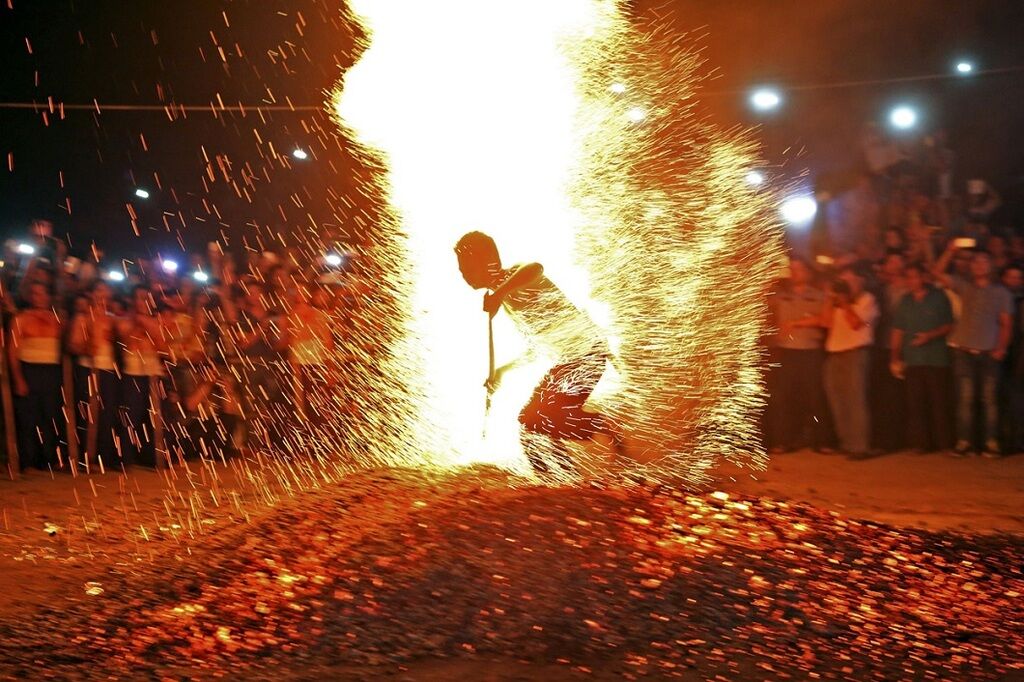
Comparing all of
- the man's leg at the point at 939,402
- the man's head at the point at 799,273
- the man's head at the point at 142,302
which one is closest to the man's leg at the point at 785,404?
the man's head at the point at 799,273

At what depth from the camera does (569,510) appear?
20.9ft

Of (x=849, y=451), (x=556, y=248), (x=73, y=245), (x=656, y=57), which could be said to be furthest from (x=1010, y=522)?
(x=73, y=245)

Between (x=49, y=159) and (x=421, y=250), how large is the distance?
1473 cm

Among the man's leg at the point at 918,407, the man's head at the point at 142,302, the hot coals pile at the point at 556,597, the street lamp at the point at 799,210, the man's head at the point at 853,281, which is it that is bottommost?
the hot coals pile at the point at 556,597

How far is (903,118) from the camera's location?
18984 mm

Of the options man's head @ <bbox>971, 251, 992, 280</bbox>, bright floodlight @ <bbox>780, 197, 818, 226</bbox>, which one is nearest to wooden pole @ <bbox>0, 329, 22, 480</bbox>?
man's head @ <bbox>971, 251, 992, 280</bbox>

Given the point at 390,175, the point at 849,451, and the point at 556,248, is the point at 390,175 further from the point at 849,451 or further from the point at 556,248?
the point at 849,451

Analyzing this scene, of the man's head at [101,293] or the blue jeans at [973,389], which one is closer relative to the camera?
the blue jeans at [973,389]

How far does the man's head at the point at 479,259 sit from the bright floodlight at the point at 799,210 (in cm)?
833

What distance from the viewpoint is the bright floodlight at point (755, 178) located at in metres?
13.8

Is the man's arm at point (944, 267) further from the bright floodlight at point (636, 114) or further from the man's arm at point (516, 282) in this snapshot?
the man's arm at point (516, 282)

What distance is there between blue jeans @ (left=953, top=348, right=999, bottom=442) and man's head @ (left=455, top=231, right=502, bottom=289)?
5545mm

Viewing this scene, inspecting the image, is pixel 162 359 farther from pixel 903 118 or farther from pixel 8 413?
pixel 903 118

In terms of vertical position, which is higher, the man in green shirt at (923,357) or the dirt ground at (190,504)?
the man in green shirt at (923,357)
